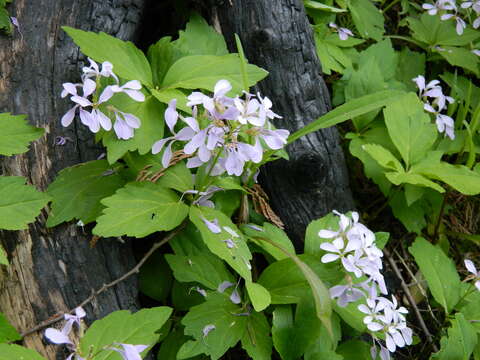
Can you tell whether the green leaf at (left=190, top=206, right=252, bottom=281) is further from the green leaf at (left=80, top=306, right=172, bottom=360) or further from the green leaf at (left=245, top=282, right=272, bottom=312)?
the green leaf at (left=80, top=306, right=172, bottom=360)

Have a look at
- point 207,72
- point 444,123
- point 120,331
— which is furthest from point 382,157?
point 120,331

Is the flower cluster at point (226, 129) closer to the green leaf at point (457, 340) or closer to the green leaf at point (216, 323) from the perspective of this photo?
the green leaf at point (216, 323)

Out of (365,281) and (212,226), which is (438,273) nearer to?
(365,281)

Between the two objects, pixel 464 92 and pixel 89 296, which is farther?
pixel 464 92

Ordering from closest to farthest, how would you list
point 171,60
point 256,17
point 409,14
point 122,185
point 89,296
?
point 89,296 < point 122,185 < point 171,60 < point 256,17 < point 409,14

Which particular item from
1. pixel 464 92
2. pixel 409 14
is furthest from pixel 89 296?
pixel 409 14

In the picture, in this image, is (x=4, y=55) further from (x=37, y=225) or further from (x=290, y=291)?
(x=290, y=291)

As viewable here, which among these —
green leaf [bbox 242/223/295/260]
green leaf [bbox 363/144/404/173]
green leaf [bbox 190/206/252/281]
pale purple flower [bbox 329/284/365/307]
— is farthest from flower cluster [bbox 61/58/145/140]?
green leaf [bbox 363/144/404/173]

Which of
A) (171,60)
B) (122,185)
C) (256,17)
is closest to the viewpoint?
(122,185)
